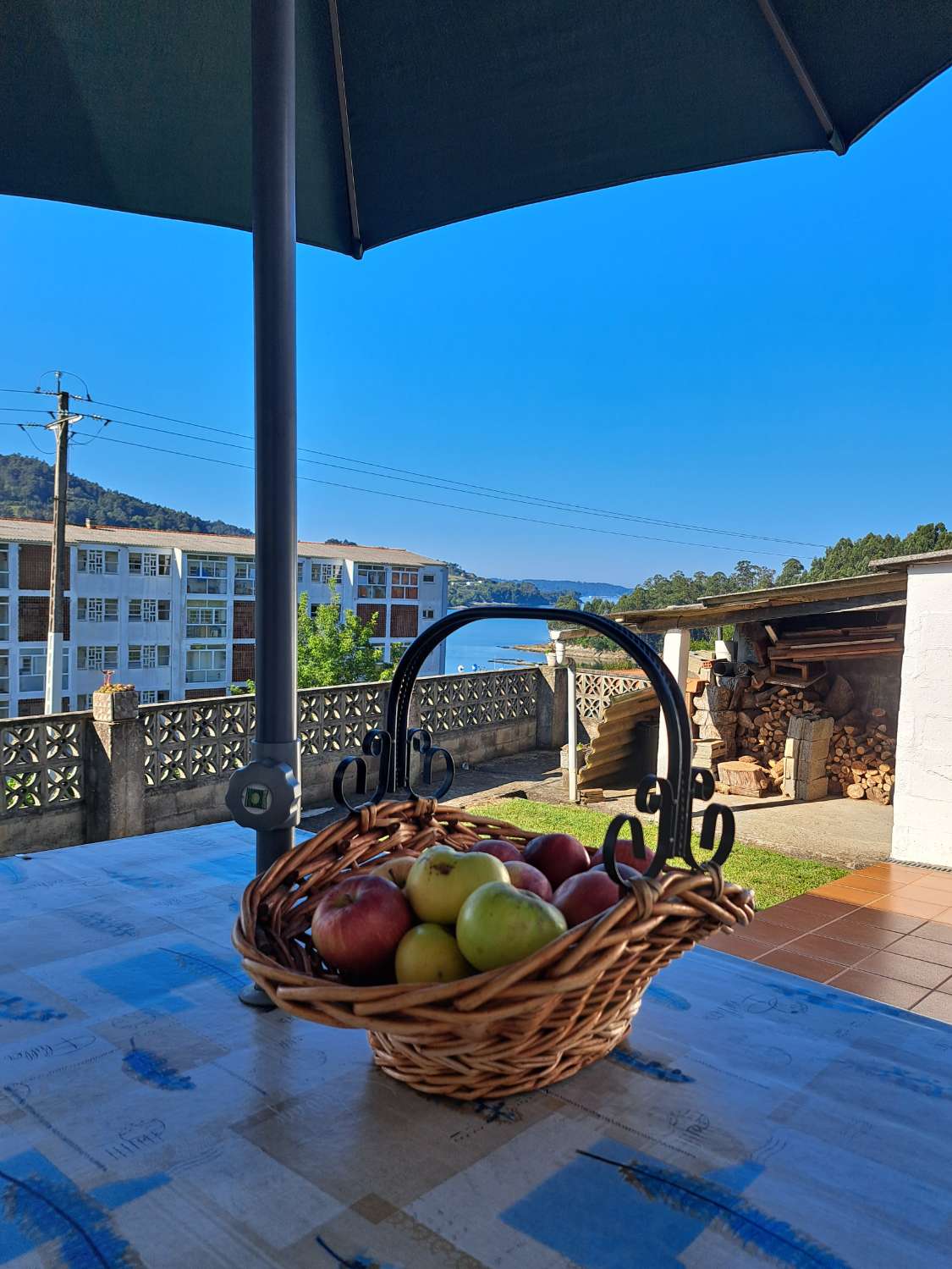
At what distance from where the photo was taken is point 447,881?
694mm

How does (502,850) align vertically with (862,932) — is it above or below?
above

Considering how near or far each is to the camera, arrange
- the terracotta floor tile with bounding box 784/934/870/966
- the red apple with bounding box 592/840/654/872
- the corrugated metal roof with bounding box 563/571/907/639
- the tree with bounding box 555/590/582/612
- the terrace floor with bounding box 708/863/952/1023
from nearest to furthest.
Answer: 1. the red apple with bounding box 592/840/654/872
2. the tree with bounding box 555/590/582/612
3. the terrace floor with bounding box 708/863/952/1023
4. the terracotta floor tile with bounding box 784/934/870/966
5. the corrugated metal roof with bounding box 563/571/907/639

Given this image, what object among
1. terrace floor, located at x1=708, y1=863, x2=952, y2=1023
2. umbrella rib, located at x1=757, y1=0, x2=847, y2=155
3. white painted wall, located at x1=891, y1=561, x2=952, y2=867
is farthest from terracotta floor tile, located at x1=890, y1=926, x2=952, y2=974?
umbrella rib, located at x1=757, y1=0, x2=847, y2=155

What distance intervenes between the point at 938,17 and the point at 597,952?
159 cm

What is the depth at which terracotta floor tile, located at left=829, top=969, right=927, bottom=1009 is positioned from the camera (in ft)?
10.00

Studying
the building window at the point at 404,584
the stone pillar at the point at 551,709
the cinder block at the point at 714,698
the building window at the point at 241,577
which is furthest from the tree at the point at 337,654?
the building window at the point at 404,584

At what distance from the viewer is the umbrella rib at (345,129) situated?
1594 millimetres

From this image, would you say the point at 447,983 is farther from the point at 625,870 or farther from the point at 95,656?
the point at 95,656

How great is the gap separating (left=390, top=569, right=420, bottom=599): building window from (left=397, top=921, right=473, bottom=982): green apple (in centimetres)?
4641

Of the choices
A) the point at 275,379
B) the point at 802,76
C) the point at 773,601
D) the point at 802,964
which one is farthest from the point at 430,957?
the point at 773,601

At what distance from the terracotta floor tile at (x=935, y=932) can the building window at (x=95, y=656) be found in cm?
3984

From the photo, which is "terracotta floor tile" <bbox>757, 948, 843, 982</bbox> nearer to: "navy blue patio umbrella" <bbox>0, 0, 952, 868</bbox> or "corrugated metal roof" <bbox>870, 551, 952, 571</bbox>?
"corrugated metal roof" <bbox>870, 551, 952, 571</bbox>

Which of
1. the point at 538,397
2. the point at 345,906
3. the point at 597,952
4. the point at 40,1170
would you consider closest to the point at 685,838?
the point at 597,952

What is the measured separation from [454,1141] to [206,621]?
1698 inches
